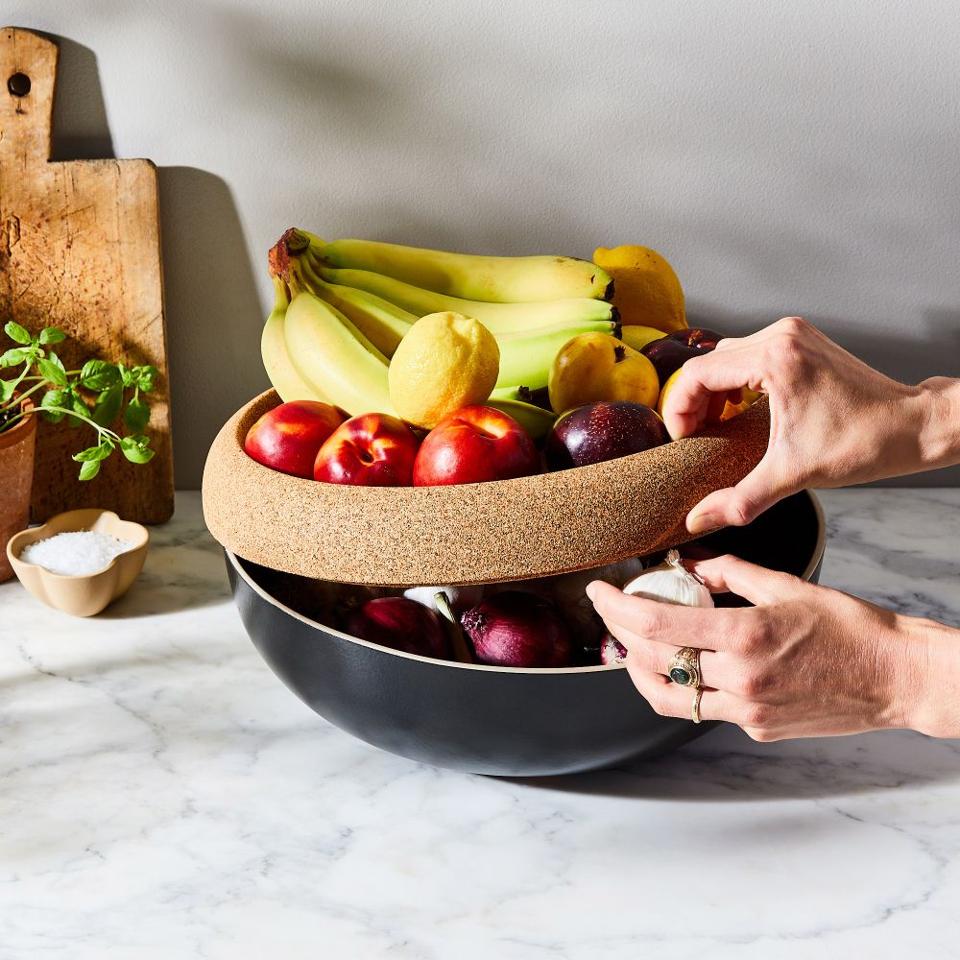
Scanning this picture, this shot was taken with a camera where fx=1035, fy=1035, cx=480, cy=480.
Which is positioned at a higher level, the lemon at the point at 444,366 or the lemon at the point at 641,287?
the lemon at the point at 641,287

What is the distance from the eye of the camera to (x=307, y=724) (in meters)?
0.82

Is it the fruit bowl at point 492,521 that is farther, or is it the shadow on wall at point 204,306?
the shadow on wall at point 204,306

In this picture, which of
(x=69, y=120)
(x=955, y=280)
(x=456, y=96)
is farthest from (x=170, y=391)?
(x=955, y=280)

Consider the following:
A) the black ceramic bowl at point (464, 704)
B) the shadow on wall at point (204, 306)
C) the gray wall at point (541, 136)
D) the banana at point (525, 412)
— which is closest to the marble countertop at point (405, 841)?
the black ceramic bowl at point (464, 704)

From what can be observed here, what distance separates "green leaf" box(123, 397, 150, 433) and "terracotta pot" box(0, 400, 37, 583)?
0.09m

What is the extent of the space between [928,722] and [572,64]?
74 centimetres

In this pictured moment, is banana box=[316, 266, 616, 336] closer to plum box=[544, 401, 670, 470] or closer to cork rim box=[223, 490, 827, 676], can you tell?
plum box=[544, 401, 670, 470]

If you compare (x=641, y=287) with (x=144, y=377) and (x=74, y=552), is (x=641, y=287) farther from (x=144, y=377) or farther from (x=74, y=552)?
(x=74, y=552)

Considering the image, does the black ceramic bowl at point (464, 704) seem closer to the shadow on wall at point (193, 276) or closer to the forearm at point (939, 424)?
the forearm at point (939, 424)

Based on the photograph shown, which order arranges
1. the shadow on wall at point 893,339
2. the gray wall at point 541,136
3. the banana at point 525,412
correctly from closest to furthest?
the banana at point 525,412, the gray wall at point 541,136, the shadow on wall at point 893,339

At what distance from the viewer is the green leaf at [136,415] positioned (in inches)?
40.2

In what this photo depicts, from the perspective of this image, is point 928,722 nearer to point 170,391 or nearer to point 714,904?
point 714,904

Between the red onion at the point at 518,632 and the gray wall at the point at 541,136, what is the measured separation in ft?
1.76

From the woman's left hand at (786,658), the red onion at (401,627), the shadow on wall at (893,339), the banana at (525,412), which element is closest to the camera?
the woman's left hand at (786,658)
